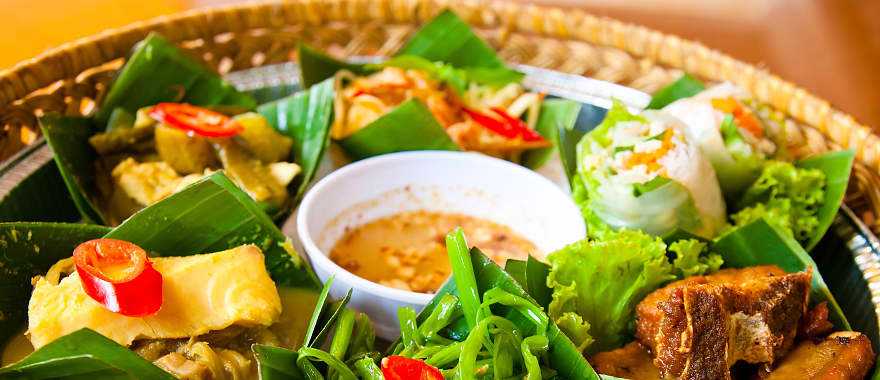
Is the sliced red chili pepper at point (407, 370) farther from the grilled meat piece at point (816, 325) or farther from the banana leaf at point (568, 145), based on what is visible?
the banana leaf at point (568, 145)

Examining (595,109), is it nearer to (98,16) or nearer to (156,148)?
(156,148)

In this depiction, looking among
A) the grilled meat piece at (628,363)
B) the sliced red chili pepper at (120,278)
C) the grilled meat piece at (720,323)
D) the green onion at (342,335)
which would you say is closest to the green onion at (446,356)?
the green onion at (342,335)

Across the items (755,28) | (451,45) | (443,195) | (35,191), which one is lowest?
(755,28)

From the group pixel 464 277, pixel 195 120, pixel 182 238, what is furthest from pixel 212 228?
pixel 464 277

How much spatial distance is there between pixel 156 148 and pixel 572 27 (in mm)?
1897

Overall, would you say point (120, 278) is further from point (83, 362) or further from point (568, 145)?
point (568, 145)

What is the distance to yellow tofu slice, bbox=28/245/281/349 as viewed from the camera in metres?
1.92

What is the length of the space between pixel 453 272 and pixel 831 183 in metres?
1.46

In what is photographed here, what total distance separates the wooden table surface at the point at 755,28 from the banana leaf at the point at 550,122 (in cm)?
217

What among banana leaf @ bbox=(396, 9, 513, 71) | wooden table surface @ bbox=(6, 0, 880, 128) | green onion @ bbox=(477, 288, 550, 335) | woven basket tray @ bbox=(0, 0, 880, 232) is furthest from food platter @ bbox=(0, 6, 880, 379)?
wooden table surface @ bbox=(6, 0, 880, 128)

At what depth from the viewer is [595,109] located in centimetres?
333

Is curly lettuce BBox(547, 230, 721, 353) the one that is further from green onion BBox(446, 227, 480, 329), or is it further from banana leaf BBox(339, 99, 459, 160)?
banana leaf BBox(339, 99, 459, 160)

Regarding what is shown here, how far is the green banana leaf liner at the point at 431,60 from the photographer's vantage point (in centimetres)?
297

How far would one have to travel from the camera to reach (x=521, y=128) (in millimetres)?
3172
